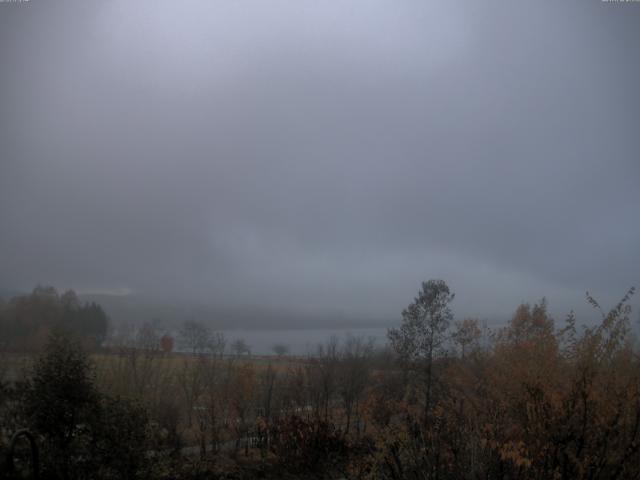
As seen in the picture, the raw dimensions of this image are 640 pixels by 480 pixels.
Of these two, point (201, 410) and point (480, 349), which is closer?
point (201, 410)

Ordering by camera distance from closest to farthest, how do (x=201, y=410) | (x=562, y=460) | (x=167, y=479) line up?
1. (x=562, y=460)
2. (x=167, y=479)
3. (x=201, y=410)

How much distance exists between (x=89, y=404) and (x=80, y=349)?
92 cm

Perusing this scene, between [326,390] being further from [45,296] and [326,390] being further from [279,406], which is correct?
[45,296]

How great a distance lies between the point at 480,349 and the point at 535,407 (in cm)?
1799

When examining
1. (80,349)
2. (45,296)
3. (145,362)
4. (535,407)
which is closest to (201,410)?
(145,362)

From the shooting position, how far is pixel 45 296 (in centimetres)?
3444

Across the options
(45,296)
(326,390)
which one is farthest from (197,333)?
(326,390)

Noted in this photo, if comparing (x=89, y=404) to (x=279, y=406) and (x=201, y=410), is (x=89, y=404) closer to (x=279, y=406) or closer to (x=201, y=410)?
(x=201, y=410)

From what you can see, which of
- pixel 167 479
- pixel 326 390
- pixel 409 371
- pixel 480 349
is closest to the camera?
pixel 167 479

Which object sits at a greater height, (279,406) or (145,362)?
(145,362)

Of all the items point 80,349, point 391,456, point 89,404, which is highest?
point 80,349

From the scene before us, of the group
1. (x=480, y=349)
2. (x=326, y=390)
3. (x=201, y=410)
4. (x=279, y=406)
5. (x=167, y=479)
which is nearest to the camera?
(x=167, y=479)

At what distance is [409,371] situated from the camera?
2222 centimetres

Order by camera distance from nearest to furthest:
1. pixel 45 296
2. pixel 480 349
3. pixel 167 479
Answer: pixel 167 479
pixel 480 349
pixel 45 296
